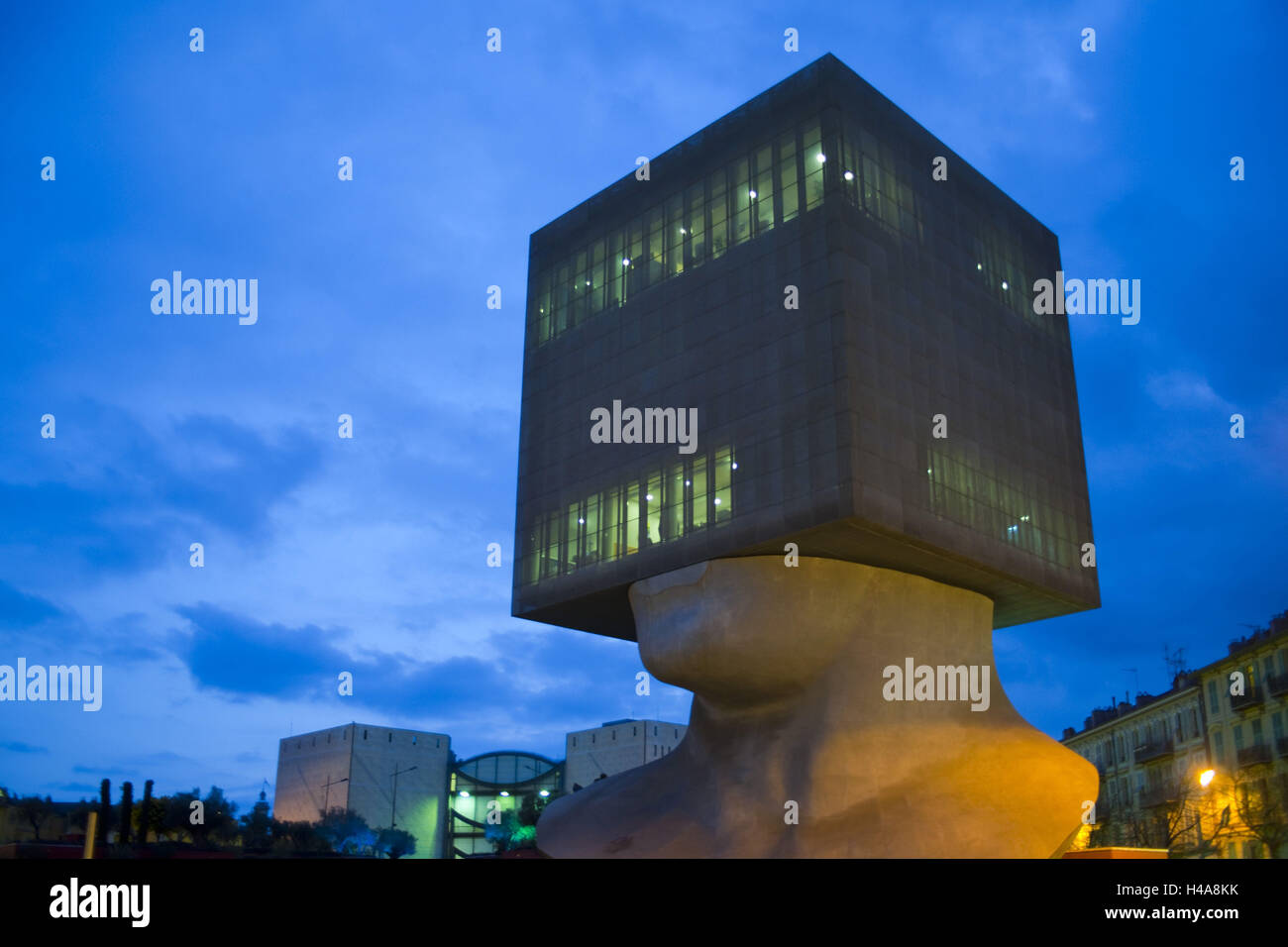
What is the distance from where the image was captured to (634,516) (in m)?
50.2

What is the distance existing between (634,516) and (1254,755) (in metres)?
40.4

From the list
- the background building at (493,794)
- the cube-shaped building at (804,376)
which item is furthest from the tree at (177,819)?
the cube-shaped building at (804,376)

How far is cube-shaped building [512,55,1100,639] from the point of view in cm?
4466

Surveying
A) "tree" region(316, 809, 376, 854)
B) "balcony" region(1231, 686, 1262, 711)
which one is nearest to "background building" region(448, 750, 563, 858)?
"tree" region(316, 809, 376, 854)

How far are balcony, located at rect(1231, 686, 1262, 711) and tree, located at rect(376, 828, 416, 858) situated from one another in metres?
77.0

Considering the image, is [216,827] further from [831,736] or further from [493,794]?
[831,736]

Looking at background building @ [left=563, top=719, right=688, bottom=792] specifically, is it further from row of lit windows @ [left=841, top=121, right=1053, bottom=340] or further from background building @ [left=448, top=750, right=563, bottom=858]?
row of lit windows @ [left=841, top=121, right=1053, bottom=340]

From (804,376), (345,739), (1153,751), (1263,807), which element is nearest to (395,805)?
(345,739)

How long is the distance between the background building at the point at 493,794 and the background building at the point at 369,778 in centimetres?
891

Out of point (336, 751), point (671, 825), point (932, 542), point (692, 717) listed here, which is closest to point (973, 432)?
point (932, 542)

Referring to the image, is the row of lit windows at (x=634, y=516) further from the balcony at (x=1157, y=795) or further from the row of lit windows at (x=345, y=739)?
the row of lit windows at (x=345, y=739)
